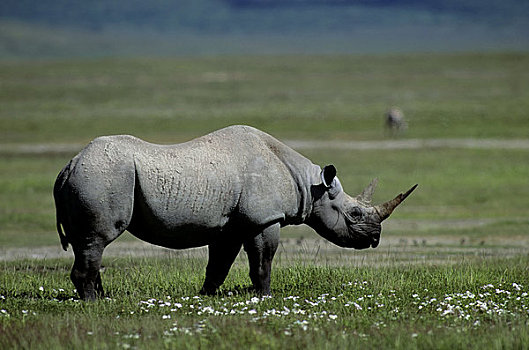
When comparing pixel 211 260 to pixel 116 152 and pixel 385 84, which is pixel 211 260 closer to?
pixel 116 152

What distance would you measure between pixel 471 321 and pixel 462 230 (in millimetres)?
10964

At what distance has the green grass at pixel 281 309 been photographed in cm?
851

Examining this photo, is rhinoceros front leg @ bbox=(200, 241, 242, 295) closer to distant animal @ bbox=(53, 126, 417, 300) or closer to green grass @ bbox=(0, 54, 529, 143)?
distant animal @ bbox=(53, 126, 417, 300)

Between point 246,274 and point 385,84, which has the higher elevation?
point 385,84

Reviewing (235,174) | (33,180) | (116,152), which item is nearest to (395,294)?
(235,174)

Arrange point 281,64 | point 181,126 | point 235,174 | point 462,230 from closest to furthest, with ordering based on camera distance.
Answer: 1. point 235,174
2. point 462,230
3. point 181,126
4. point 281,64

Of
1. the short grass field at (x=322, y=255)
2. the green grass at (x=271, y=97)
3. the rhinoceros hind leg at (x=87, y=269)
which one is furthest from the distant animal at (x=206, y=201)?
the green grass at (x=271, y=97)

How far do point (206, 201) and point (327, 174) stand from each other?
1592mm

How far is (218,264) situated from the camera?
11508 mm

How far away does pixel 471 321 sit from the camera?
31.4 feet

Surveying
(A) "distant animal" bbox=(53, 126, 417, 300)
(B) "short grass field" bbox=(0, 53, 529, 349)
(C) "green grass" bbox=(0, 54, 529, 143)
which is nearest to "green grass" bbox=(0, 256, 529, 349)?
(B) "short grass field" bbox=(0, 53, 529, 349)

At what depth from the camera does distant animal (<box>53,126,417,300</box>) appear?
403 inches

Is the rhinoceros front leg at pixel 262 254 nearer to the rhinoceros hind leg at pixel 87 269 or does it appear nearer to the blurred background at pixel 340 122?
the rhinoceros hind leg at pixel 87 269

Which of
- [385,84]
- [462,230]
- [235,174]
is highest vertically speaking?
[385,84]
